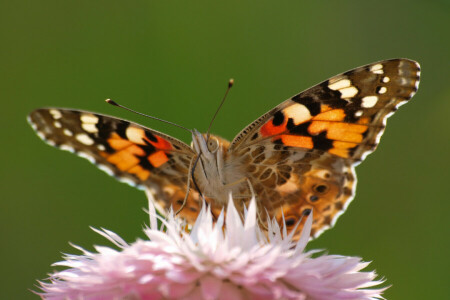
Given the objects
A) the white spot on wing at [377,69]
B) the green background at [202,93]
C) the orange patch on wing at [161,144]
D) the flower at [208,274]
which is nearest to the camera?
the flower at [208,274]

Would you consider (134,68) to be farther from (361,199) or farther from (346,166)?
(346,166)

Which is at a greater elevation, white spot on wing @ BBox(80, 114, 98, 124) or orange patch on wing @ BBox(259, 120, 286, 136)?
white spot on wing @ BBox(80, 114, 98, 124)

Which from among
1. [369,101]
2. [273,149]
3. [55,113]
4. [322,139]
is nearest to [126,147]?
[55,113]

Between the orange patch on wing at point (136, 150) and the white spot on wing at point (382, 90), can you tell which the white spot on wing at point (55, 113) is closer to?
the orange patch on wing at point (136, 150)

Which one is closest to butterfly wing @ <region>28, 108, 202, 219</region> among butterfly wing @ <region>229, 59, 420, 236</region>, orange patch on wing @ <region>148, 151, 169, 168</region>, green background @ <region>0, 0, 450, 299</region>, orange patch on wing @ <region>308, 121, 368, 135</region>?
orange patch on wing @ <region>148, 151, 169, 168</region>

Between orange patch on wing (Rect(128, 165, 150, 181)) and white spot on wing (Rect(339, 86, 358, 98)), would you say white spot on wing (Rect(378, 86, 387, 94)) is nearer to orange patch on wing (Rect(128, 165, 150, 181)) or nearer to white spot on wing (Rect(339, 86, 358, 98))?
white spot on wing (Rect(339, 86, 358, 98))

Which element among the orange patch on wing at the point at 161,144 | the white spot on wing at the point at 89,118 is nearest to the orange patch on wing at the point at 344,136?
the orange patch on wing at the point at 161,144
